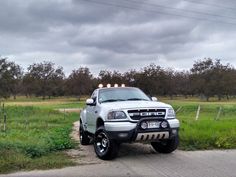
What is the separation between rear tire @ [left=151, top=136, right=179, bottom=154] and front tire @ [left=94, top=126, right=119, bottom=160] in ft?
4.88

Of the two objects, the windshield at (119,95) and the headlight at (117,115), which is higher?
the windshield at (119,95)

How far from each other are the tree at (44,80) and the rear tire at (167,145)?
82.0m

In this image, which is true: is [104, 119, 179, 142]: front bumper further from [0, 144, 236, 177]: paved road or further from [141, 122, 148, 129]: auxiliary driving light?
[0, 144, 236, 177]: paved road

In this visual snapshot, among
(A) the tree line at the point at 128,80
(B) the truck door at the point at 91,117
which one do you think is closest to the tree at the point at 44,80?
(A) the tree line at the point at 128,80

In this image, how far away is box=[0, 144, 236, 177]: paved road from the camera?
815cm

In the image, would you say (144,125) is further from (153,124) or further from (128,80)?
(128,80)

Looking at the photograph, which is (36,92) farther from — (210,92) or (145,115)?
(145,115)

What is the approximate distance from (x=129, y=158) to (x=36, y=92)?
87195 millimetres

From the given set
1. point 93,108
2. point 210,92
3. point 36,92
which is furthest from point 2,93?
point 93,108

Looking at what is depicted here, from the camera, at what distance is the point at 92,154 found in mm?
10570

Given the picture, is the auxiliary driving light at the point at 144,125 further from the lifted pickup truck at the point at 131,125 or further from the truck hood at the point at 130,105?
the truck hood at the point at 130,105

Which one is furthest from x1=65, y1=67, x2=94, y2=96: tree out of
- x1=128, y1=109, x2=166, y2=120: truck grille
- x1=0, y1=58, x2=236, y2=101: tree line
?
x1=128, y1=109, x2=166, y2=120: truck grille

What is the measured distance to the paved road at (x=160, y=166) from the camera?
815 centimetres

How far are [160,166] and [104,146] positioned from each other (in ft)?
5.21
